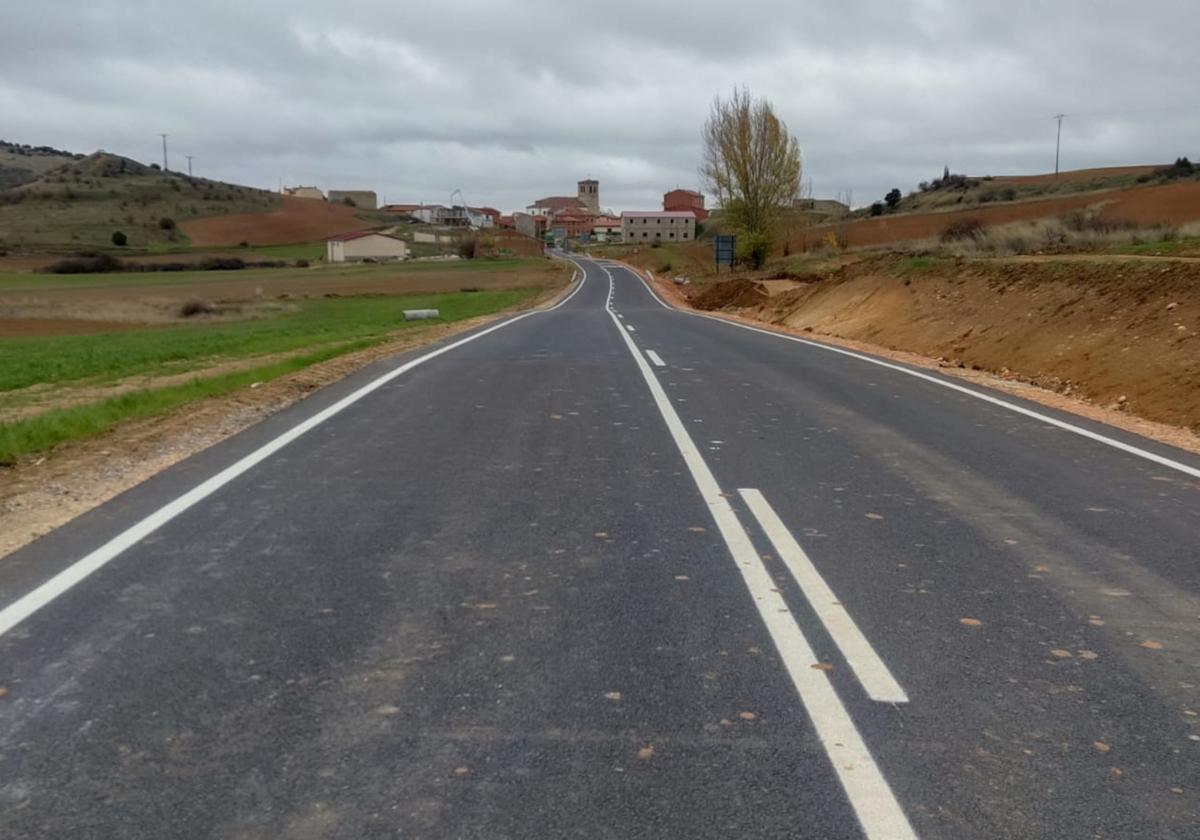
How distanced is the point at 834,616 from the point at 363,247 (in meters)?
133

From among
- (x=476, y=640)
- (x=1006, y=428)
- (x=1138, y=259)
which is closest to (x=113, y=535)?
(x=476, y=640)

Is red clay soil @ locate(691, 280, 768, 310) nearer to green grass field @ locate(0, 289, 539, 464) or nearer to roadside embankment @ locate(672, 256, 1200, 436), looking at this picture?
green grass field @ locate(0, 289, 539, 464)

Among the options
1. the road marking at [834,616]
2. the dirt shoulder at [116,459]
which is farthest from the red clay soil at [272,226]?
the road marking at [834,616]

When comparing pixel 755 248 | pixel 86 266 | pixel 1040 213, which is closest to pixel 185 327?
pixel 755 248

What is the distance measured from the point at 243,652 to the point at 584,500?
2.97 meters

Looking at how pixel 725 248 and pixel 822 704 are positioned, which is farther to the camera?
pixel 725 248

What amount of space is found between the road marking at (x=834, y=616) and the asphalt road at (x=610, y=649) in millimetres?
21

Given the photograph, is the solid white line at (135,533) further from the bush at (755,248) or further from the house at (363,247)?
the house at (363,247)

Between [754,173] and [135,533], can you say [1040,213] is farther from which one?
[135,533]

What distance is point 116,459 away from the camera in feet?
28.0

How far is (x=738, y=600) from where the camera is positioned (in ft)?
16.4

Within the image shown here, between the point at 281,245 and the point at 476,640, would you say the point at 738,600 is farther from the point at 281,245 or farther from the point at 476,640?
the point at 281,245

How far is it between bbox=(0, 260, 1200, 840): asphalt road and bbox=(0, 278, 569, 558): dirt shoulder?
350 millimetres

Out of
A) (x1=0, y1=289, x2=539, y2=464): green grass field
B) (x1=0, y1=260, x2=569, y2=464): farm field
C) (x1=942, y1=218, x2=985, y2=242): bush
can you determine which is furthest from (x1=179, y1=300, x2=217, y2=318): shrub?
(x1=942, y1=218, x2=985, y2=242): bush
